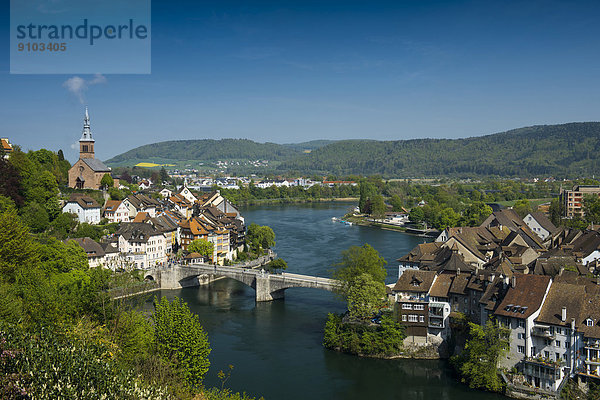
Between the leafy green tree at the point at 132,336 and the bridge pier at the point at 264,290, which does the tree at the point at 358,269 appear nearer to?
the bridge pier at the point at 264,290

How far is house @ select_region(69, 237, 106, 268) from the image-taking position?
4291 cm

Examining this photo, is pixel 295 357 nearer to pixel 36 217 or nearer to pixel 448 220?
pixel 36 217

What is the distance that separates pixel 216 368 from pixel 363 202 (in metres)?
74.3

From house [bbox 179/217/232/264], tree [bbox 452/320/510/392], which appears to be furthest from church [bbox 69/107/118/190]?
tree [bbox 452/320/510/392]

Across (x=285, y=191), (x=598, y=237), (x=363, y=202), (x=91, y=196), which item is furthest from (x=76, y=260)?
(x=285, y=191)

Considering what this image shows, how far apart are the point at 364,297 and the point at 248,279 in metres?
12.3

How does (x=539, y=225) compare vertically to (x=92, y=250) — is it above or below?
above

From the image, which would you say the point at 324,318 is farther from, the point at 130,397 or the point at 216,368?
the point at 130,397

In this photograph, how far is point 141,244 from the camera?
46.6m

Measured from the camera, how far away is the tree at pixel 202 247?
49156 mm

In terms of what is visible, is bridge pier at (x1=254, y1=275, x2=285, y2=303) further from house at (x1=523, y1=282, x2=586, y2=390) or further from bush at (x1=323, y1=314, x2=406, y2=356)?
house at (x1=523, y1=282, x2=586, y2=390)

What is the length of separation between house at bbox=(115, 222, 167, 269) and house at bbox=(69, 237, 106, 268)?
2.14m

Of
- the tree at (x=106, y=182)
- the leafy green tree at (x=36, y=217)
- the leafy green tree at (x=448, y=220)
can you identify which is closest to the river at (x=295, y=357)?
the leafy green tree at (x=36, y=217)

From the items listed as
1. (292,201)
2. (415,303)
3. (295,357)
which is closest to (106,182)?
(295,357)
